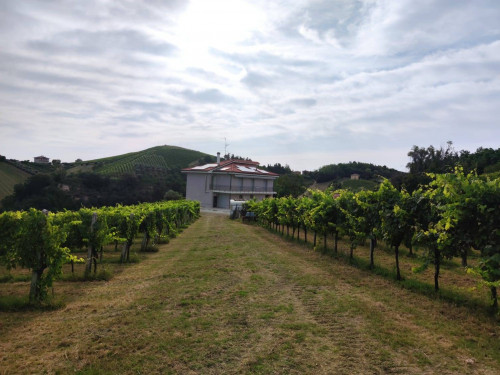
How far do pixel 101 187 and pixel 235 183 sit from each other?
933 inches

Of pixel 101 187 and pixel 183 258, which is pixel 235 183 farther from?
pixel 183 258

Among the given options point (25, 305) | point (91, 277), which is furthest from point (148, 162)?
point (25, 305)

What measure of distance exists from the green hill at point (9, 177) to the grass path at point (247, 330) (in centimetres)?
5091

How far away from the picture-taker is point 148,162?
3403 inches

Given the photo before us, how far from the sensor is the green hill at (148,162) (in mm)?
73250

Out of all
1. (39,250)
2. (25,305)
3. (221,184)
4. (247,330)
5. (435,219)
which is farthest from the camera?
(221,184)


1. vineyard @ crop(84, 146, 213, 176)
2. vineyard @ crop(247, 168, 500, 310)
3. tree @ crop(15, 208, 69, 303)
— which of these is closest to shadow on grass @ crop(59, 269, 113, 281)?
tree @ crop(15, 208, 69, 303)

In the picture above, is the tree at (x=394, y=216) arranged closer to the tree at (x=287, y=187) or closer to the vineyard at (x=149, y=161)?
the tree at (x=287, y=187)

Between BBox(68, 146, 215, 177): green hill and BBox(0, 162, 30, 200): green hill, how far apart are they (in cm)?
969

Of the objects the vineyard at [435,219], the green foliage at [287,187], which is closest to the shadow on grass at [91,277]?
the vineyard at [435,219]

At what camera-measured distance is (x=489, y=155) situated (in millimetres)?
47188

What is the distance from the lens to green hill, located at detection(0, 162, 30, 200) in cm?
5004

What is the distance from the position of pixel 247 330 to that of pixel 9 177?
68.0 m

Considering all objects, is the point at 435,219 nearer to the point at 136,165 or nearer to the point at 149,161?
the point at 136,165
